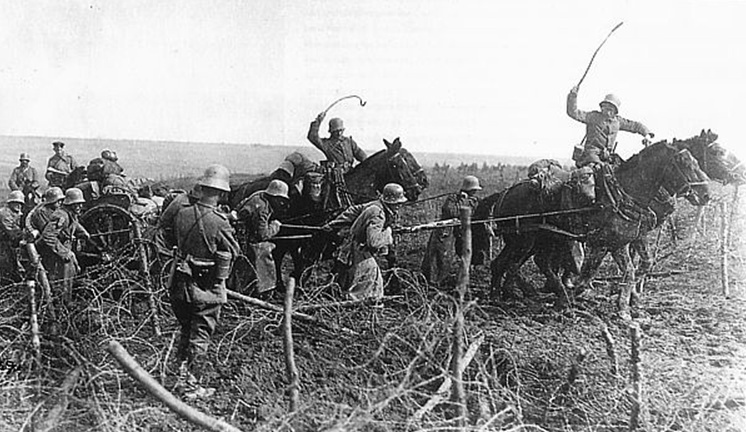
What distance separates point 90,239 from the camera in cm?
891

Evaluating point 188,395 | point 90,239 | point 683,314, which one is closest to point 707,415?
point 683,314

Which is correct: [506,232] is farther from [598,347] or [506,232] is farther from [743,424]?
[743,424]

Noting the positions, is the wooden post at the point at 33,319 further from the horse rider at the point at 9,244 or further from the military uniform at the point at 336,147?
the military uniform at the point at 336,147

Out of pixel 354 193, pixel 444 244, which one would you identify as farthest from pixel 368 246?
pixel 444 244

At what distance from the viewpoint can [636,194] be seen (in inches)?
341

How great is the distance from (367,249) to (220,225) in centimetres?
183

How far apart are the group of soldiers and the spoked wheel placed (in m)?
0.22

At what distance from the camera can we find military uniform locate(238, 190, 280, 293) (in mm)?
8672

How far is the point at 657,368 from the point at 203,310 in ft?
12.8

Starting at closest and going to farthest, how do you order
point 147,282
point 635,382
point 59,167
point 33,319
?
Answer: point 635,382 → point 33,319 → point 147,282 → point 59,167

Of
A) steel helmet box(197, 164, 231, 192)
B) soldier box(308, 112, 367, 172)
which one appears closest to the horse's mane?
soldier box(308, 112, 367, 172)

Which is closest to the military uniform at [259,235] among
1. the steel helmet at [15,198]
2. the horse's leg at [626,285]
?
the steel helmet at [15,198]

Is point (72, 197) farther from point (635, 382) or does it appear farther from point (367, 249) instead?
point (635, 382)

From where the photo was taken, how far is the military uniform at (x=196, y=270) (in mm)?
6215
